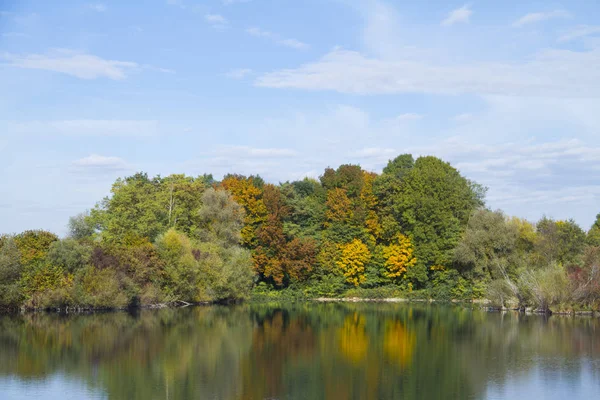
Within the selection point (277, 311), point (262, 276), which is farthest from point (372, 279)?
point (277, 311)

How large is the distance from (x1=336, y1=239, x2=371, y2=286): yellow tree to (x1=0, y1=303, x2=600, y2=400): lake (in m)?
19.0

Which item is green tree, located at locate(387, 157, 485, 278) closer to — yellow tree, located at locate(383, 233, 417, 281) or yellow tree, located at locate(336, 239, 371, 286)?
yellow tree, located at locate(383, 233, 417, 281)

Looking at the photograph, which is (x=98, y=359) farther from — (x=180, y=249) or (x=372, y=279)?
(x=372, y=279)

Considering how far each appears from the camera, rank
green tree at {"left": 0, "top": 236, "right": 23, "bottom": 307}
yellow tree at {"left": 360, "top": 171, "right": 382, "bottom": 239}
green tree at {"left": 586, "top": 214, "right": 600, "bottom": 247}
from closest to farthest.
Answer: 1. green tree at {"left": 0, "top": 236, "right": 23, "bottom": 307}
2. green tree at {"left": 586, "top": 214, "right": 600, "bottom": 247}
3. yellow tree at {"left": 360, "top": 171, "right": 382, "bottom": 239}

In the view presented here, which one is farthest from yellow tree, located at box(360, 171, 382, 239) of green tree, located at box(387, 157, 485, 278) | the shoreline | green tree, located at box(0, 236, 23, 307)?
green tree, located at box(0, 236, 23, 307)

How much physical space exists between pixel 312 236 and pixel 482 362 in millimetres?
40308

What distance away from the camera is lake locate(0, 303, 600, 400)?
70.5ft

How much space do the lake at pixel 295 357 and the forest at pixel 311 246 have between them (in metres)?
3.67

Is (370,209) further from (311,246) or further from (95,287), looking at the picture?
(95,287)

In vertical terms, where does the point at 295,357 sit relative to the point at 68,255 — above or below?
below

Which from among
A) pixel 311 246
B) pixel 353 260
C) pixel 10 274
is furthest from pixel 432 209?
pixel 10 274

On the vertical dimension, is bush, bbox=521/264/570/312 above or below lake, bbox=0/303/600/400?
above

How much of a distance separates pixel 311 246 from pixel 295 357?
36524 mm

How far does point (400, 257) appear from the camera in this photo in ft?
211
